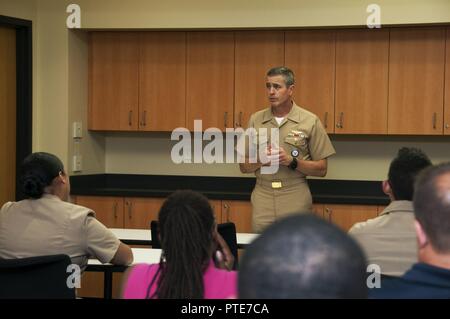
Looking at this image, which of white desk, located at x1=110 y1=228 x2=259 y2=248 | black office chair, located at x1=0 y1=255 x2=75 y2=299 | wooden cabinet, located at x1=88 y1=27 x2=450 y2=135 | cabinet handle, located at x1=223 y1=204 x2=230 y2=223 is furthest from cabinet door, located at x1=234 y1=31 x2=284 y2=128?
black office chair, located at x1=0 y1=255 x2=75 y2=299

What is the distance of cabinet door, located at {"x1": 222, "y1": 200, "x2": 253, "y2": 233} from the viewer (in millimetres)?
5660

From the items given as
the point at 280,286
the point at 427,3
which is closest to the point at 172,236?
the point at 280,286

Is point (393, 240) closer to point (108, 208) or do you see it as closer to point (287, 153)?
point (287, 153)

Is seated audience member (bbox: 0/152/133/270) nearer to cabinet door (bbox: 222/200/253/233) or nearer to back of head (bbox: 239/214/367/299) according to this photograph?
back of head (bbox: 239/214/367/299)

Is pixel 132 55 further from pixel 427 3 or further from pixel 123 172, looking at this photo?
pixel 427 3

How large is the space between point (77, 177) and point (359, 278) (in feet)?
17.5

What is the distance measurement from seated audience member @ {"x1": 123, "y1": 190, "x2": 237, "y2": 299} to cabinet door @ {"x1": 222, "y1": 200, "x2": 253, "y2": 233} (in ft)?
11.9

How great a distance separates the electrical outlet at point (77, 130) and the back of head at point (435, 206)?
473 cm

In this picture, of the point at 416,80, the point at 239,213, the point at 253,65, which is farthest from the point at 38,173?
the point at 416,80

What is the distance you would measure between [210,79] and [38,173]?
3174 millimetres

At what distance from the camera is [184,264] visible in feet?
6.30

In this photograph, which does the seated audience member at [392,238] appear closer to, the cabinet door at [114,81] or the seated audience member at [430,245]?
the seated audience member at [430,245]

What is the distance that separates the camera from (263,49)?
5871mm

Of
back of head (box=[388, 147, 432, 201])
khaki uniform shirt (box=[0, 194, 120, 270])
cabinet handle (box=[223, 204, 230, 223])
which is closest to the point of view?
back of head (box=[388, 147, 432, 201])
